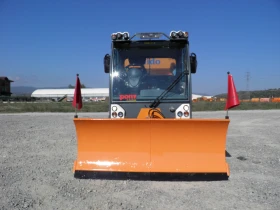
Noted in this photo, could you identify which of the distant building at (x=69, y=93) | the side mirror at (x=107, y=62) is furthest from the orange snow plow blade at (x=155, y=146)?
the distant building at (x=69, y=93)

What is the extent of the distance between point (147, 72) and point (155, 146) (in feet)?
6.05

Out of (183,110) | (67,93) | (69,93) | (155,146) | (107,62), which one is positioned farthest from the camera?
(69,93)

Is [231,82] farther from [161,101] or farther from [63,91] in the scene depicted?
[63,91]

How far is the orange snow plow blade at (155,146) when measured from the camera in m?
4.70

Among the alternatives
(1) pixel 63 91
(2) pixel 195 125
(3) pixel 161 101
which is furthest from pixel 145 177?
(1) pixel 63 91

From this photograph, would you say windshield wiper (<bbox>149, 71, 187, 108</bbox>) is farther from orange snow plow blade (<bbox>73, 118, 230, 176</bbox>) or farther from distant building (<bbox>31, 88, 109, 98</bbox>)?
distant building (<bbox>31, 88, 109, 98</bbox>)

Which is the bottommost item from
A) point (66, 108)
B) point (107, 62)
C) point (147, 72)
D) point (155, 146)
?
point (66, 108)

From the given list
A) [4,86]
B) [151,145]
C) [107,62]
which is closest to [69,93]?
[4,86]

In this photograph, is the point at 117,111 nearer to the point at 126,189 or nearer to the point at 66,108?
the point at 126,189

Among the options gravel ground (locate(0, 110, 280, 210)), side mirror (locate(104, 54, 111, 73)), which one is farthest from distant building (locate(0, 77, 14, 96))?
side mirror (locate(104, 54, 111, 73))

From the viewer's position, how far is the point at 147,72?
20.0 feet

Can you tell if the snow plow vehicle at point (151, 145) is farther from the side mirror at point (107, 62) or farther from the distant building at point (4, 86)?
the distant building at point (4, 86)

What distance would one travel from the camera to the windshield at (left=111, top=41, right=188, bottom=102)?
5.88 m

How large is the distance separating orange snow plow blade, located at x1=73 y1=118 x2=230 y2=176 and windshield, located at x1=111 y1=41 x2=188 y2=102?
1145 millimetres
